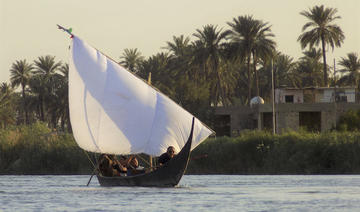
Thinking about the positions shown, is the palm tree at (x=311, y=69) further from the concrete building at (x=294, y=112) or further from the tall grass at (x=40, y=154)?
the tall grass at (x=40, y=154)

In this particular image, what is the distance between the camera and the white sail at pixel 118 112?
45.4m

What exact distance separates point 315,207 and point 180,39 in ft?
277

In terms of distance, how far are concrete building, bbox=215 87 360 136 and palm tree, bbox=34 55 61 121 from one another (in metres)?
23.8

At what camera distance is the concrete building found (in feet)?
308

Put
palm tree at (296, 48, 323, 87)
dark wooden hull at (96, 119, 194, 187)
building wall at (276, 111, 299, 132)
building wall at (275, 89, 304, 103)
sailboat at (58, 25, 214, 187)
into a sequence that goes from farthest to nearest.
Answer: palm tree at (296, 48, 323, 87)
building wall at (275, 89, 304, 103)
building wall at (276, 111, 299, 132)
sailboat at (58, 25, 214, 187)
dark wooden hull at (96, 119, 194, 187)

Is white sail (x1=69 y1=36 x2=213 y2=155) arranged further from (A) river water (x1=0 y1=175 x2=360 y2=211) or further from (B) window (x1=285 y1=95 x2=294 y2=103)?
(B) window (x1=285 y1=95 x2=294 y2=103)

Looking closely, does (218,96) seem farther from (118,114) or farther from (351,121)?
(118,114)

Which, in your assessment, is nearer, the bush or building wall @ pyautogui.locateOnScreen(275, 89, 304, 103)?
the bush

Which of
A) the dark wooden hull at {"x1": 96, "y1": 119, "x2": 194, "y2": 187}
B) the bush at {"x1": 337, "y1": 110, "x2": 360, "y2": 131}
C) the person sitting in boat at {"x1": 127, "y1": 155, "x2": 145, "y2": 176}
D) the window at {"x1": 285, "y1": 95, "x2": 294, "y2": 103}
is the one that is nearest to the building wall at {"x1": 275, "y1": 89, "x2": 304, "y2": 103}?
the window at {"x1": 285, "y1": 95, "x2": 294, "y2": 103}

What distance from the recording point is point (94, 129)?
46500 mm

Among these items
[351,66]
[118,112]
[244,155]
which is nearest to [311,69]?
[351,66]

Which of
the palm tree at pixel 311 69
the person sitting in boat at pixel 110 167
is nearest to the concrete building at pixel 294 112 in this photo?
the palm tree at pixel 311 69

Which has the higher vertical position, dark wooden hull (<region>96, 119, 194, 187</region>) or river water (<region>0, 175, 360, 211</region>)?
dark wooden hull (<region>96, 119, 194, 187</region>)

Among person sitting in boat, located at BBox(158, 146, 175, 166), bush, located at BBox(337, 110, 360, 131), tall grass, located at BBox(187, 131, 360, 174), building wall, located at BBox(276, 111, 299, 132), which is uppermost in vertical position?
building wall, located at BBox(276, 111, 299, 132)
